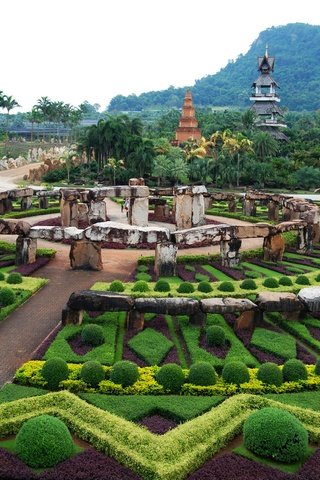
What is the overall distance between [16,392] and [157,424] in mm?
4714

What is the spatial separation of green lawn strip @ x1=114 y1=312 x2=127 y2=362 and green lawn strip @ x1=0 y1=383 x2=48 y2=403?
3669 millimetres

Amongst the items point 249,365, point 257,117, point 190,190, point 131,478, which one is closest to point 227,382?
point 249,365

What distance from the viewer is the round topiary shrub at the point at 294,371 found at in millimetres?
19344

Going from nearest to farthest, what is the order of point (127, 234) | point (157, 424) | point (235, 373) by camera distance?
point (157, 424)
point (235, 373)
point (127, 234)

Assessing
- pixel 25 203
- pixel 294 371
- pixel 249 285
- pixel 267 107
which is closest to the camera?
pixel 294 371

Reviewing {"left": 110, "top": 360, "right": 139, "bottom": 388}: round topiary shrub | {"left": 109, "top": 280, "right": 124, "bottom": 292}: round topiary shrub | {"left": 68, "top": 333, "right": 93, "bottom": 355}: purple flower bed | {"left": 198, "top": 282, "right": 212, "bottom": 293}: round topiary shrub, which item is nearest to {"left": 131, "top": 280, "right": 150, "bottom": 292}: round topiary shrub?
{"left": 109, "top": 280, "right": 124, "bottom": 292}: round topiary shrub

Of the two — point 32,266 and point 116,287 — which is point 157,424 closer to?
point 116,287

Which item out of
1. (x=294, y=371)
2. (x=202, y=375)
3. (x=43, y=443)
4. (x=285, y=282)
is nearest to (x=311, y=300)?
(x=285, y=282)

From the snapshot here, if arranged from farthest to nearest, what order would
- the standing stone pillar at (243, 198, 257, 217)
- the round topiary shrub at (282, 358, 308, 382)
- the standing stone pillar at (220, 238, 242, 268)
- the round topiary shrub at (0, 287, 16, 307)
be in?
the standing stone pillar at (243, 198, 257, 217)
the standing stone pillar at (220, 238, 242, 268)
the round topiary shrub at (0, 287, 16, 307)
the round topiary shrub at (282, 358, 308, 382)

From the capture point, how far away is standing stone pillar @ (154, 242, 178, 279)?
32156mm

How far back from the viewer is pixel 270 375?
19.0 meters

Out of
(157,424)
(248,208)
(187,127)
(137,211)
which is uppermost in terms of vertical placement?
(187,127)

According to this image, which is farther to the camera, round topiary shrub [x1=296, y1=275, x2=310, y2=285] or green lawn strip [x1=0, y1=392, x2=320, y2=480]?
round topiary shrub [x1=296, y1=275, x2=310, y2=285]

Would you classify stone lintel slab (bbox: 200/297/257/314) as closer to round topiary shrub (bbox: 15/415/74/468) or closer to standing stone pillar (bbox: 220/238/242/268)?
round topiary shrub (bbox: 15/415/74/468)
